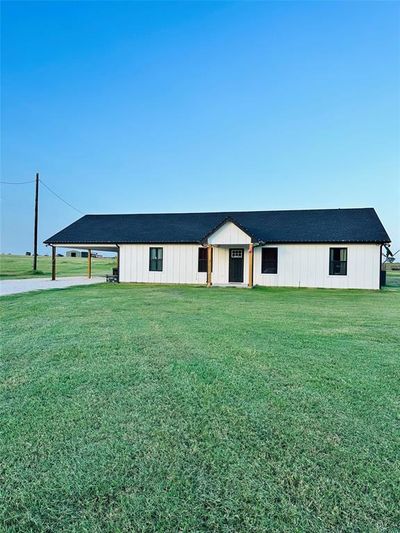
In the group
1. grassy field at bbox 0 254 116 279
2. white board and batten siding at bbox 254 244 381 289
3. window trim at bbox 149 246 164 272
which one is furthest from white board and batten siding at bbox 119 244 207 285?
grassy field at bbox 0 254 116 279

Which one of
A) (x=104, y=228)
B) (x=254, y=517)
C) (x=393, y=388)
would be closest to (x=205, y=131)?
(x=104, y=228)

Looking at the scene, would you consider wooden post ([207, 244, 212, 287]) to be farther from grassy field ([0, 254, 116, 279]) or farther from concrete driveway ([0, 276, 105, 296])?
grassy field ([0, 254, 116, 279])

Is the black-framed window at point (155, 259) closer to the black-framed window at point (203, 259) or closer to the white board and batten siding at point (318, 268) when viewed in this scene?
the black-framed window at point (203, 259)

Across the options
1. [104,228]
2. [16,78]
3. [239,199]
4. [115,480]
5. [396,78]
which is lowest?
[115,480]

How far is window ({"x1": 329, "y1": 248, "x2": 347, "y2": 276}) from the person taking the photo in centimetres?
1800

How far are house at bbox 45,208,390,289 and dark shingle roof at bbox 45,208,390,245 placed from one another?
0.05 metres

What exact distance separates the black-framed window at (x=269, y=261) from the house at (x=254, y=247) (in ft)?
0.19

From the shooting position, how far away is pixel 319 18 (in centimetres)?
1541

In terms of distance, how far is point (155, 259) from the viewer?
21.0 metres

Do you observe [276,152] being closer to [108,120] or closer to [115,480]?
[108,120]

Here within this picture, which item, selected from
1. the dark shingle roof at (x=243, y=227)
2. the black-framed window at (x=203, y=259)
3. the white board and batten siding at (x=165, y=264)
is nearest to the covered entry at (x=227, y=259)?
the black-framed window at (x=203, y=259)

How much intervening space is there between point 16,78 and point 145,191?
17.0 metres

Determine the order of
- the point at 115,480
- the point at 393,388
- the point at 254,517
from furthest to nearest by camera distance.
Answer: the point at 393,388, the point at 115,480, the point at 254,517

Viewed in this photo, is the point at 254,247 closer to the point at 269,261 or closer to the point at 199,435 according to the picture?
the point at 269,261
